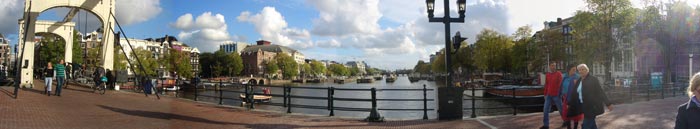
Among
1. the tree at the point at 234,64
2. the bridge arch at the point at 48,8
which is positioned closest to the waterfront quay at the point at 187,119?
the bridge arch at the point at 48,8

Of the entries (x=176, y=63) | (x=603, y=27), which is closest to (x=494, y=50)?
(x=603, y=27)

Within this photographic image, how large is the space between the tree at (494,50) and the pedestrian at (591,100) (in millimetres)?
59561

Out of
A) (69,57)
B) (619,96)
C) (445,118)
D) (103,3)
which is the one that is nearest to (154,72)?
(69,57)

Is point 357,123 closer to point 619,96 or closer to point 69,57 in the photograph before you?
point 69,57

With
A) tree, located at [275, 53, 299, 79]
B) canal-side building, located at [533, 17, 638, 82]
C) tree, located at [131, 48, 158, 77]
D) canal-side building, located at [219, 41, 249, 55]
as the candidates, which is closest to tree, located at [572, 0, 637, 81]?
canal-side building, located at [533, 17, 638, 82]

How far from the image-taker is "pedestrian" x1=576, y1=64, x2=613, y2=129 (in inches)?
278

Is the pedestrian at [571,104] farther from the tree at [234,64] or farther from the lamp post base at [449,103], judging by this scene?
the tree at [234,64]

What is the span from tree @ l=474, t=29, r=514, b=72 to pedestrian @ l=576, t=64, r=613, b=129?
59.6 meters

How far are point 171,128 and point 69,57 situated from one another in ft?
61.3

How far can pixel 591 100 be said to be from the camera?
280 inches

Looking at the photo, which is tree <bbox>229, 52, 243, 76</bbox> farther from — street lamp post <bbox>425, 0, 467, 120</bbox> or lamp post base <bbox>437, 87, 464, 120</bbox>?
lamp post base <bbox>437, 87, 464, 120</bbox>

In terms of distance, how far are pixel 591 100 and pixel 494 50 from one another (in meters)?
60.4

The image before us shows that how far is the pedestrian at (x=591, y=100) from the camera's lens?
7.07 metres

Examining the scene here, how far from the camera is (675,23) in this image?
39.1m
